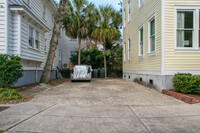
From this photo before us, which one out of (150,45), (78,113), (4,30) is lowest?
(78,113)

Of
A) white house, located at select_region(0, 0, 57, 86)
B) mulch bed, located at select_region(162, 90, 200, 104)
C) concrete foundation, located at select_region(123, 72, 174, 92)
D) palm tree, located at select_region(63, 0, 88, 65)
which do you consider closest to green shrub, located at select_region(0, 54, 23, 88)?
white house, located at select_region(0, 0, 57, 86)

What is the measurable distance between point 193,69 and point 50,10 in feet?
49.9

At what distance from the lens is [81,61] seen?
20.9 m

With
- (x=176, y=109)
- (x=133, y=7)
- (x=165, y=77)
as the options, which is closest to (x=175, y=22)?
(x=165, y=77)

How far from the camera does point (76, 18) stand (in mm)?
17734

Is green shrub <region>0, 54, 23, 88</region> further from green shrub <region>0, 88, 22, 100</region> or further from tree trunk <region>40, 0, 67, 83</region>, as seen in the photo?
tree trunk <region>40, 0, 67, 83</region>

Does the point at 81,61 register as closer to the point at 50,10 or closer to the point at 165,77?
the point at 50,10

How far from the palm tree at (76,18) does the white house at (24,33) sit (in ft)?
13.5

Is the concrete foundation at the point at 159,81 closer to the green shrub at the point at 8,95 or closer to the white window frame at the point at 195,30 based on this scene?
the white window frame at the point at 195,30

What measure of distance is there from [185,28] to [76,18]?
1269 cm

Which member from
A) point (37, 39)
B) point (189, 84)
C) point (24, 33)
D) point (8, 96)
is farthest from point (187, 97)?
point (37, 39)

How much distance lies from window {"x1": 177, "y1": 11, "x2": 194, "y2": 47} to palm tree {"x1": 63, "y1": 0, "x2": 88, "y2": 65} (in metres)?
11.7

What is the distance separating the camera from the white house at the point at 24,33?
8.54 m

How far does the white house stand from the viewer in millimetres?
8539
